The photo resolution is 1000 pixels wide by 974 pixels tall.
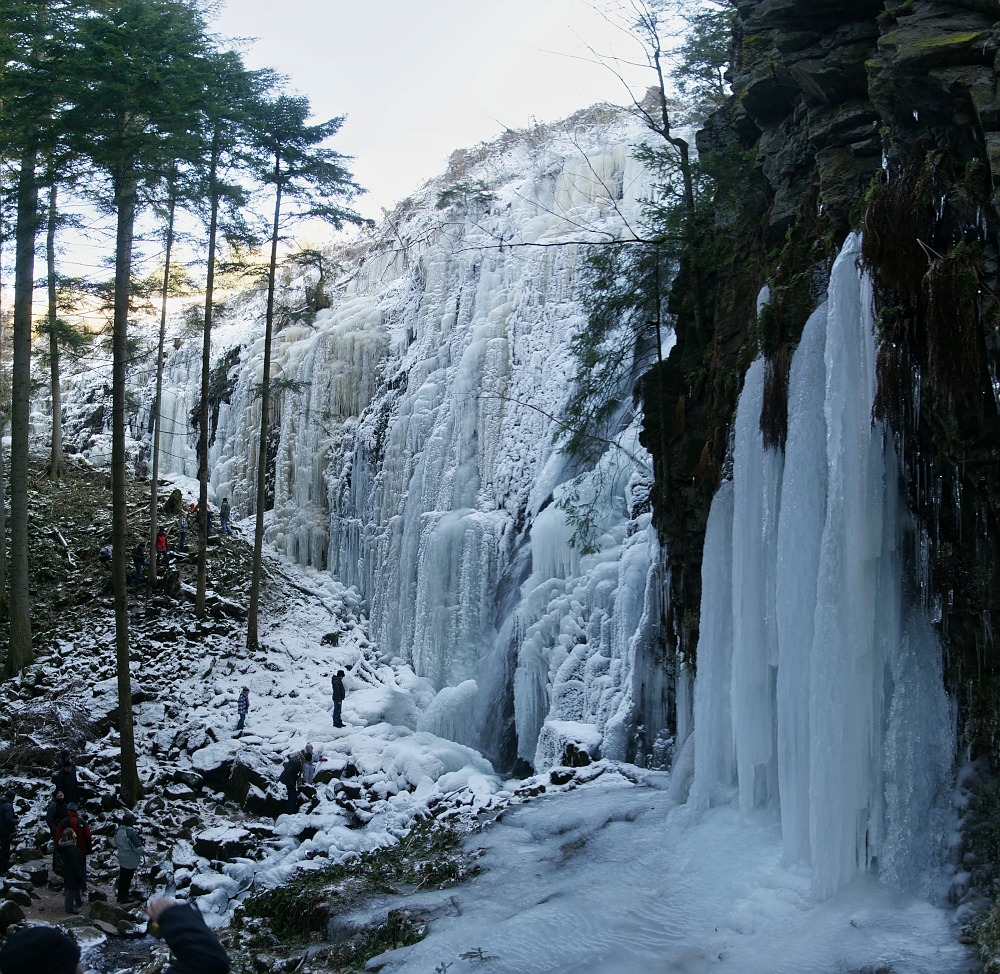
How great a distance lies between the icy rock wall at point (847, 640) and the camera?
21.3 feet

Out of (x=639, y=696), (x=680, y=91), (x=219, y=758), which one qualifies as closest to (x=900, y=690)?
(x=639, y=696)

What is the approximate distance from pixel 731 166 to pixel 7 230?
1063 centimetres

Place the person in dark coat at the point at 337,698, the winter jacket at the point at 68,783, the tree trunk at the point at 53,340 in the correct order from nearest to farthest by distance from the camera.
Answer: the winter jacket at the point at 68,783 < the person in dark coat at the point at 337,698 < the tree trunk at the point at 53,340

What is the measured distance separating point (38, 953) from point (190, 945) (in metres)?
0.46

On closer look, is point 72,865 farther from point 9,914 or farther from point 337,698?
point 337,698

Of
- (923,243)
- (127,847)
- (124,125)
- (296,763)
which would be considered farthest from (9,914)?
(124,125)

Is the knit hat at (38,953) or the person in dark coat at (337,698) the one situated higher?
the knit hat at (38,953)

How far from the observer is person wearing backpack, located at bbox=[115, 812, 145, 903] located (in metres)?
9.36

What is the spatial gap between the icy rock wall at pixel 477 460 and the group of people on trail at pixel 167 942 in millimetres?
9811

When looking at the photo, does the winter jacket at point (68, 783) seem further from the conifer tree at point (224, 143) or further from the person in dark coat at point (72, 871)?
the conifer tree at point (224, 143)

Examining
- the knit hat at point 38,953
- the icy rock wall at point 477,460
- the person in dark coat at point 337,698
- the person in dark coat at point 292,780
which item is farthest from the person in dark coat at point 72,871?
the knit hat at point 38,953

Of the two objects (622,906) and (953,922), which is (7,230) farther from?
(953,922)

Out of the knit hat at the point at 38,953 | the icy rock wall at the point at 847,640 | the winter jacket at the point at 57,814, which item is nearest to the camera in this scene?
the knit hat at the point at 38,953

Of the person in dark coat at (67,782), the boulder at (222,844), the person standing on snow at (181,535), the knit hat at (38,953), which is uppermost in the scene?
the person standing on snow at (181,535)
